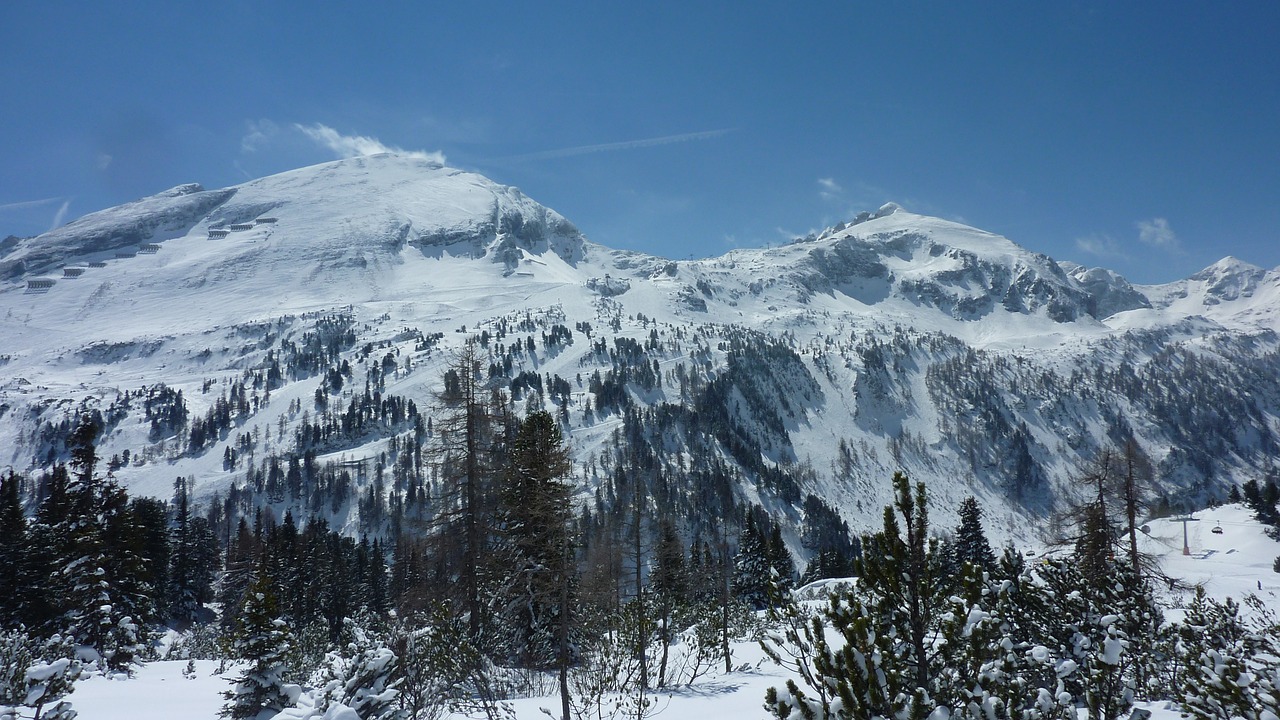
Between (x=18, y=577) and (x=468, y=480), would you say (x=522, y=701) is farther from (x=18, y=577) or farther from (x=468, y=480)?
(x=18, y=577)

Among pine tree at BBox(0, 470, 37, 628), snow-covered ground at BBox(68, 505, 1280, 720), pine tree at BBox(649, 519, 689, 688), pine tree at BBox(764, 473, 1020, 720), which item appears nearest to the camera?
pine tree at BBox(764, 473, 1020, 720)

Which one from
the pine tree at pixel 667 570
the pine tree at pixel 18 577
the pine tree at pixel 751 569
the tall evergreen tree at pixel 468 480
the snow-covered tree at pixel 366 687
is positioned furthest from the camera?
the pine tree at pixel 751 569

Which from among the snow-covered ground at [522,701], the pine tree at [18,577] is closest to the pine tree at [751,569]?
the snow-covered ground at [522,701]

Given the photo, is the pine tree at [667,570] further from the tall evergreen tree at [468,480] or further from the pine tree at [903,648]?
the pine tree at [903,648]

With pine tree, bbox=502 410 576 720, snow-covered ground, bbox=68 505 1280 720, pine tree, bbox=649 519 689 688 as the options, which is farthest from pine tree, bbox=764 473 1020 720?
pine tree, bbox=649 519 689 688

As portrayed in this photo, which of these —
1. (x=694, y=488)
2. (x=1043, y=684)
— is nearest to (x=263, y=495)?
(x=694, y=488)

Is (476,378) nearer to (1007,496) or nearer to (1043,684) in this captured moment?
(1043,684)

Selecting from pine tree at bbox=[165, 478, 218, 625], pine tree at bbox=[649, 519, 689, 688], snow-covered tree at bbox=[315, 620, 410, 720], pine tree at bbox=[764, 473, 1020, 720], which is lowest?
pine tree at bbox=[165, 478, 218, 625]

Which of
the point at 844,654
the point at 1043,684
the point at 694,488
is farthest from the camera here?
the point at 694,488

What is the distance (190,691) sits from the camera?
18.0 meters

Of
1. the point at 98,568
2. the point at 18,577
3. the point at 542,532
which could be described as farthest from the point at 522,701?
the point at 18,577

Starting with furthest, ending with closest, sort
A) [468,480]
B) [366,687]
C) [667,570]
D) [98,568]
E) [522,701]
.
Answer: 1. [667,570]
2. [98,568]
3. [468,480]
4. [522,701]
5. [366,687]

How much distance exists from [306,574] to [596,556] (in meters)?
32.7

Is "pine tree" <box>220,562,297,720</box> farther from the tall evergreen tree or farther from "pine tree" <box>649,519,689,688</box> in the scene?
"pine tree" <box>649,519,689,688</box>
